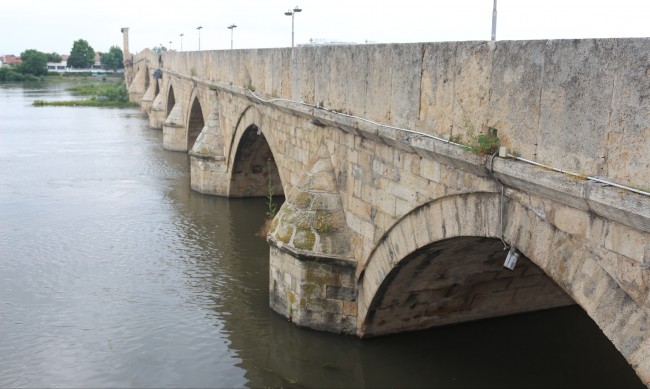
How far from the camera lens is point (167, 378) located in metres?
7.03

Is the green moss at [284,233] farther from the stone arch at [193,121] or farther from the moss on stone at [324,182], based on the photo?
the stone arch at [193,121]

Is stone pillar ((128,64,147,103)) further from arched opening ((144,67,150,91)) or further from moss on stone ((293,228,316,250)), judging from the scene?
moss on stone ((293,228,316,250))

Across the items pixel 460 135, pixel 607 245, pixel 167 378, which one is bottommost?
pixel 167 378

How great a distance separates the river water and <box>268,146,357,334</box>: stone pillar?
29 cm

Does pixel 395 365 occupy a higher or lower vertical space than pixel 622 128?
lower

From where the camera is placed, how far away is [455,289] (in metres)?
7.60

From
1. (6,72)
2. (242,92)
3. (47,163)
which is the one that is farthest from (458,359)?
(6,72)

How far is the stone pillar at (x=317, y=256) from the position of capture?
24.6ft

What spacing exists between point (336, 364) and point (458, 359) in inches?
55.7

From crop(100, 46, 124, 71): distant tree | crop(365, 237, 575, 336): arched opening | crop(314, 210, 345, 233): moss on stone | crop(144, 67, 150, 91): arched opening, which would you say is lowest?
crop(365, 237, 575, 336): arched opening

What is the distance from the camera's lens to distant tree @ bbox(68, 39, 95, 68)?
10138cm

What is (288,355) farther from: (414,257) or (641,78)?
(641,78)

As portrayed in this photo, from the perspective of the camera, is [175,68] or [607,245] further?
[175,68]

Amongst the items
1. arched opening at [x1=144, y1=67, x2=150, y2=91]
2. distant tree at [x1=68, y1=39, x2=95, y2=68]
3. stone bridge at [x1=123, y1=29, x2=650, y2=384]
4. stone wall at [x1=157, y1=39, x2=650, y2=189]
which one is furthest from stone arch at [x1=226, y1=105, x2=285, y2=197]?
distant tree at [x1=68, y1=39, x2=95, y2=68]
